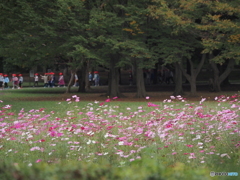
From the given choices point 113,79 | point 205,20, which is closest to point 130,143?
point 205,20

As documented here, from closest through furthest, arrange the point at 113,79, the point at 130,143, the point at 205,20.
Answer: the point at 130,143 → the point at 205,20 → the point at 113,79

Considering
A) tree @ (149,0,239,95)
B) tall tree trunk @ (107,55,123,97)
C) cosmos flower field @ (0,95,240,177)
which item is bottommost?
cosmos flower field @ (0,95,240,177)

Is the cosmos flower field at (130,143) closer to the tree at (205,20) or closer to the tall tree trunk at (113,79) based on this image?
the tree at (205,20)

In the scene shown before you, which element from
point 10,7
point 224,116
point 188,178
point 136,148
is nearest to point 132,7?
point 10,7

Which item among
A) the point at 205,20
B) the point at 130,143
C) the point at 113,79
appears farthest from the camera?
the point at 113,79

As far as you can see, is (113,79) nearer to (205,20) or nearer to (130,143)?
(205,20)

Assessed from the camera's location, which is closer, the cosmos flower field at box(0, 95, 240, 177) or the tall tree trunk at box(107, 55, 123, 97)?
the cosmos flower field at box(0, 95, 240, 177)

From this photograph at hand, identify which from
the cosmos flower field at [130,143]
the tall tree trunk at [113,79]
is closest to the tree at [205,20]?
the tall tree trunk at [113,79]

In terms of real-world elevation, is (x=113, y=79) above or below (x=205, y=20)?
below

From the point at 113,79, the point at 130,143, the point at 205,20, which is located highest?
the point at 205,20

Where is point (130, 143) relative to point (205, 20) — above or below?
below

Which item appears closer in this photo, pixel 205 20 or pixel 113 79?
pixel 205 20

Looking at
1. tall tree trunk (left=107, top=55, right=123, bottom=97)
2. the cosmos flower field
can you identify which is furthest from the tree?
the cosmos flower field

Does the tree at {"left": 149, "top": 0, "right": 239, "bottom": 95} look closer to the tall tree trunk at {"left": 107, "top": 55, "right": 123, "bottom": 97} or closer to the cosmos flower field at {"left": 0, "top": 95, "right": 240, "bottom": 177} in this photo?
the tall tree trunk at {"left": 107, "top": 55, "right": 123, "bottom": 97}
